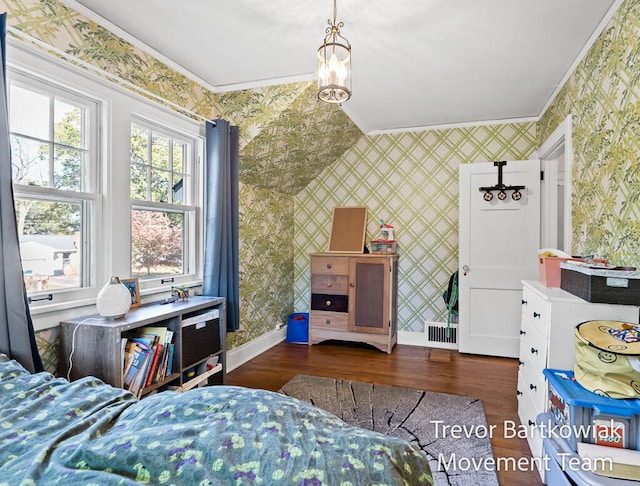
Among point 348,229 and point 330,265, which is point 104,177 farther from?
point 348,229

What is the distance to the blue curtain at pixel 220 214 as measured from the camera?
9.31 ft

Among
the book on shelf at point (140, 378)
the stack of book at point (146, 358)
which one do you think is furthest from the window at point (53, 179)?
the book on shelf at point (140, 378)

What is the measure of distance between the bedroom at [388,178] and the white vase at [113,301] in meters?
0.26

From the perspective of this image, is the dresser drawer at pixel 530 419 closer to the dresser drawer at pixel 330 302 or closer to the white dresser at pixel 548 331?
the white dresser at pixel 548 331

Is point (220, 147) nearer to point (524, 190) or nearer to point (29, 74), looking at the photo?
point (29, 74)

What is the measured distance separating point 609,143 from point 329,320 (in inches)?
110

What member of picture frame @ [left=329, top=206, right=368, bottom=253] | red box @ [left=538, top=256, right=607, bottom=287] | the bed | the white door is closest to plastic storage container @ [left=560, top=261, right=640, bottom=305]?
red box @ [left=538, top=256, right=607, bottom=287]

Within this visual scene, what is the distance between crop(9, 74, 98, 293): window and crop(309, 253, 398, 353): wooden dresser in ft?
7.56

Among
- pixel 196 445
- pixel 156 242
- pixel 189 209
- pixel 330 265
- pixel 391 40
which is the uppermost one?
pixel 391 40

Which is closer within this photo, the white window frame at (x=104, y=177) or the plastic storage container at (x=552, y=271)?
the white window frame at (x=104, y=177)

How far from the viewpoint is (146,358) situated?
6.46ft

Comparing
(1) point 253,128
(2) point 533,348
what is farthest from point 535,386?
(1) point 253,128

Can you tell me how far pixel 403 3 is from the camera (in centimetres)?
192

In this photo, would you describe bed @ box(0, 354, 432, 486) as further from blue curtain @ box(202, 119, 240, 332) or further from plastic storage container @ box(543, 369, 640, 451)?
blue curtain @ box(202, 119, 240, 332)
